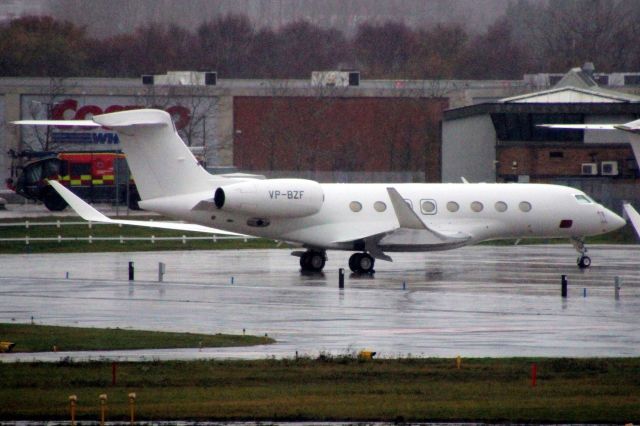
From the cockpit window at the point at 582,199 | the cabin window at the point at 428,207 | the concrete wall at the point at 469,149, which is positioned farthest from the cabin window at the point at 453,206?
the concrete wall at the point at 469,149

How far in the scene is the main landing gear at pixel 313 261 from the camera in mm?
37000

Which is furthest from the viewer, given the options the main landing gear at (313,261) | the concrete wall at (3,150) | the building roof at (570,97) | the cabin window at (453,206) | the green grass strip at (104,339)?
the concrete wall at (3,150)

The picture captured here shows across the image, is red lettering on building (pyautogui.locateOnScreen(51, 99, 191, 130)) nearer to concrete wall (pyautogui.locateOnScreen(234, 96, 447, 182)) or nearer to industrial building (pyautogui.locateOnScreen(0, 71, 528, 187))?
industrial building (pyautogui.locateOnScreen(0, 71, 528, 187))

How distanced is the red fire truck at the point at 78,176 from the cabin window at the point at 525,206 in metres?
33.2

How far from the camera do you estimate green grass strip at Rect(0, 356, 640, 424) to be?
1476 centimetres

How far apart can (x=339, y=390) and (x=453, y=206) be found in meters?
21.5

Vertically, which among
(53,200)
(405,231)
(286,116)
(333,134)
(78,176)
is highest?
(286,116)

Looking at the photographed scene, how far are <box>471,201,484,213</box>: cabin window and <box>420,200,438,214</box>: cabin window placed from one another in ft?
3.86

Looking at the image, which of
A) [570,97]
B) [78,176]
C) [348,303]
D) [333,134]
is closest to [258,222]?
[348,303]

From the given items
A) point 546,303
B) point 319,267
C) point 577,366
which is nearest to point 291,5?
point 319,267

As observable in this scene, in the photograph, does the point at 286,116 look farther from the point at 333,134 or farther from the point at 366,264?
the point at 366,264

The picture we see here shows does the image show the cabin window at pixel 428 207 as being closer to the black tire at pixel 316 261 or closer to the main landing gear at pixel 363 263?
the main landing gear at pixel 363 263

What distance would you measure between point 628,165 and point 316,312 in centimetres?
4118

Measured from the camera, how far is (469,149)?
6938 cm
